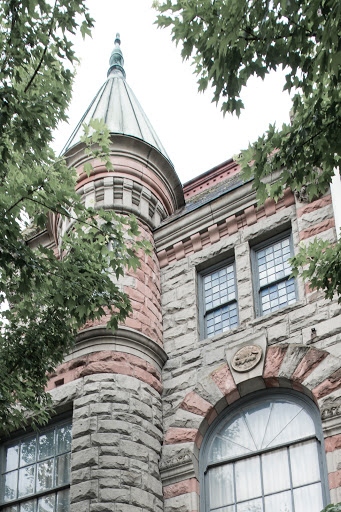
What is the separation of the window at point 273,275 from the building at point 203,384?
22 mm

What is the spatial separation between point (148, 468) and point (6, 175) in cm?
465

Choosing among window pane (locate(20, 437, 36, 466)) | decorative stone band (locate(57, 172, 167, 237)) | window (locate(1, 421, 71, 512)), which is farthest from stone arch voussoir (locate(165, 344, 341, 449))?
decorative stone band (locate(57, 172, 167, 237))

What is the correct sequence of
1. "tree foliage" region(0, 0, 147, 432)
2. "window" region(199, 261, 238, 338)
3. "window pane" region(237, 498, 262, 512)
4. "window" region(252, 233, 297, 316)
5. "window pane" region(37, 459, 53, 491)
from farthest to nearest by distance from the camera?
"window" region(199, 261, 238, 338) → "window" region(252, 233, 297, 316) → "window pane" region(37, 459, 53, 491) → "window pane" region(237, 498, 262, 512) → "tree foliage" region(0, 0, 147, 432)

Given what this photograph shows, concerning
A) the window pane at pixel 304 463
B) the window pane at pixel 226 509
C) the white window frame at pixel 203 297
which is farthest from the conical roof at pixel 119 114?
the window pane at pixel 226 509

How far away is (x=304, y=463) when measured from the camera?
11.2m

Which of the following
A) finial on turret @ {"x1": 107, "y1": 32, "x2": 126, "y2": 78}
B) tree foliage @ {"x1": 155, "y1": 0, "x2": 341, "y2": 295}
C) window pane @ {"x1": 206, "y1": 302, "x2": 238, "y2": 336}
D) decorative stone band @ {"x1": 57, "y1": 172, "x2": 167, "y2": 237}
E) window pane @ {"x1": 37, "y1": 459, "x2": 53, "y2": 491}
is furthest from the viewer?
finial on turret @ {"x1": 107, "y1": 32, "x2": 126, "y2": 78}

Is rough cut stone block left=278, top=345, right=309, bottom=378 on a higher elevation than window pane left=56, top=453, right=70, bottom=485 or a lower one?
higher

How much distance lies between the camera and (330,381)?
1134 cm

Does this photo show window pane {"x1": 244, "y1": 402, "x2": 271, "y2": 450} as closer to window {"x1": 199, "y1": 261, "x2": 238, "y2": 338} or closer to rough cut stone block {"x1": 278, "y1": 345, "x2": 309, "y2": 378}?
rough cut stone block {"x1": 278, "y1": 345, "x2": 309, "y2": 378}

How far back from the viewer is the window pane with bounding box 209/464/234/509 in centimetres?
1172

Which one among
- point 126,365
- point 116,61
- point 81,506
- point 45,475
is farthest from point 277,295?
point 116,61

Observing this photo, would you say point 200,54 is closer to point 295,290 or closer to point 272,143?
point 272,143

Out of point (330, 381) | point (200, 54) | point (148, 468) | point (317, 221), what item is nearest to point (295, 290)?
point (317, 221)

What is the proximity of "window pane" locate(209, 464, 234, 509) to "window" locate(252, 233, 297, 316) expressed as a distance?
8.39ft
